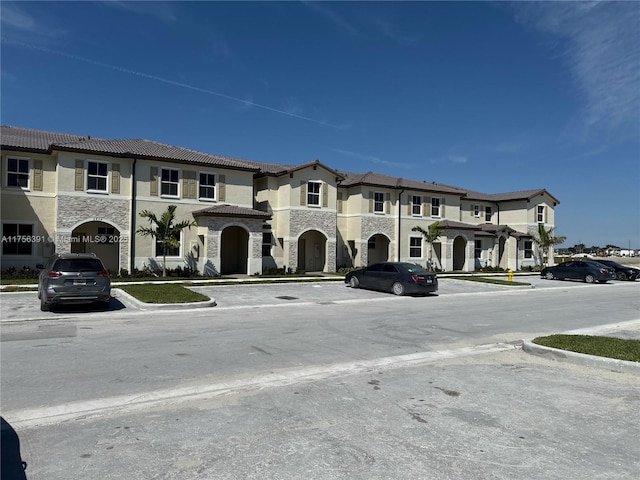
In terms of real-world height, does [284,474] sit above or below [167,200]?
below

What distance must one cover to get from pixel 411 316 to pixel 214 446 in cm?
1032

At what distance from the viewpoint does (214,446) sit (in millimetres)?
4551

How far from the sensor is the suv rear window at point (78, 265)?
13.8 m

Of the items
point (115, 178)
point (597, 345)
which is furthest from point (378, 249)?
point (597, 345)

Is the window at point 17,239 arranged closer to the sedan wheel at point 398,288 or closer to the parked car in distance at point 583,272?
the sedan wheel at point 398,288

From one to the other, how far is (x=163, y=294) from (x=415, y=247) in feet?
83.7

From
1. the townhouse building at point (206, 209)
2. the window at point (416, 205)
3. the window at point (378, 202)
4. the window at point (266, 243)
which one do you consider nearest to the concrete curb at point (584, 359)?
the townhouse building at point (206, 209)

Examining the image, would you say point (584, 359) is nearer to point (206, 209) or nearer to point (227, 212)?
point (227, 212)

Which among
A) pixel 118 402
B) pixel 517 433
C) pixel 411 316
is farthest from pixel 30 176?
pixel 517 433

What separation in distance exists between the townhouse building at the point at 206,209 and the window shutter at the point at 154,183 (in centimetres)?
6

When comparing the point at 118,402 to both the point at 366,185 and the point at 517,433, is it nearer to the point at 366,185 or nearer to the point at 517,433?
the point at 517,433

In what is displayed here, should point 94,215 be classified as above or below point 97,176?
below

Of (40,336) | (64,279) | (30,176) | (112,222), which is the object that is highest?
(30,176)

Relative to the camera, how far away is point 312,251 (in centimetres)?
3478
